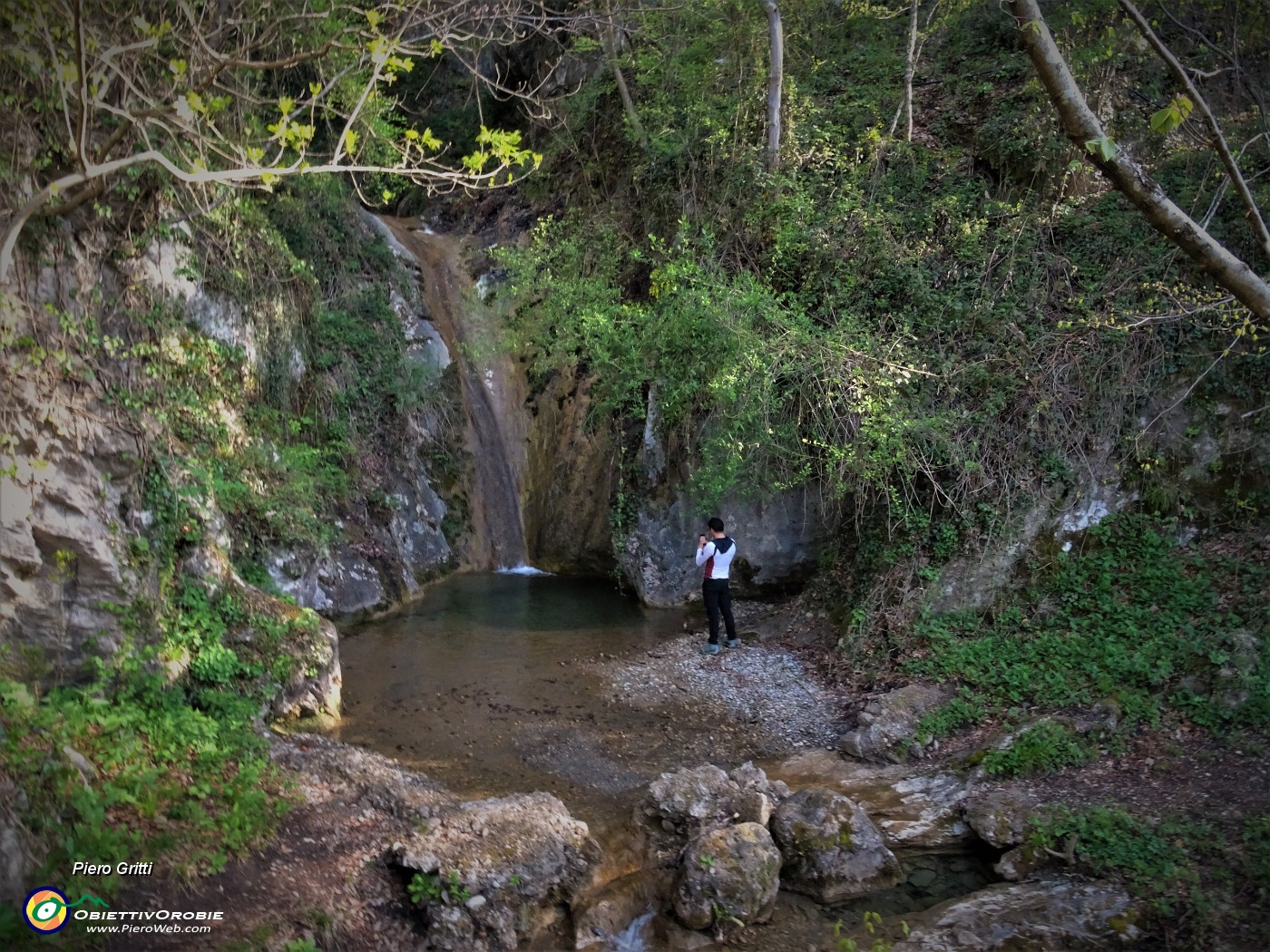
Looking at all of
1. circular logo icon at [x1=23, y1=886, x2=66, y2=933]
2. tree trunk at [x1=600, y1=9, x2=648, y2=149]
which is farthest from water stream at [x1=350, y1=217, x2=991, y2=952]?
tree trunk at [x1=600, y1=9, x2=648, y2=149]

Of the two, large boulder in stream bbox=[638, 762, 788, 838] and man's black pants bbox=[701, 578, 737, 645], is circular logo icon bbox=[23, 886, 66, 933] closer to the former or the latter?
large boulder in stream bbox=[638, 762, 788, 838]

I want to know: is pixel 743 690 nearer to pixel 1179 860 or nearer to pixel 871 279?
pixel 1179 860

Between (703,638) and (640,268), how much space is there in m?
6.38

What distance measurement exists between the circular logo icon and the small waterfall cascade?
9113mm

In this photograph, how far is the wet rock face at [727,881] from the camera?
17.3 feet

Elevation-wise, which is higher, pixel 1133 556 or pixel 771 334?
pixel 771 334

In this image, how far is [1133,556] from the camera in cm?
839

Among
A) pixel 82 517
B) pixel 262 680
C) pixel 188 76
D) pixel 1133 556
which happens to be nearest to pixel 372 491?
pixel 262 680

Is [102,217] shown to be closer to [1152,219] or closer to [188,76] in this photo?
[188,76]

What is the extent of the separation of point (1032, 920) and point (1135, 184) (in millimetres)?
4511

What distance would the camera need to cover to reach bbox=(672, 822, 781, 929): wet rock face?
527 cm

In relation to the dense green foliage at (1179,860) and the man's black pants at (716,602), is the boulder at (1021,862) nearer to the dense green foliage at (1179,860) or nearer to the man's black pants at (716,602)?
the dense green foliage at (1179,860)

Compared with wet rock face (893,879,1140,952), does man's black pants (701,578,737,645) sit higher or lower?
higher

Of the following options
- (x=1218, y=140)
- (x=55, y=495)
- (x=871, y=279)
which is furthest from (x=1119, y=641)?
(x=55, y=495)
